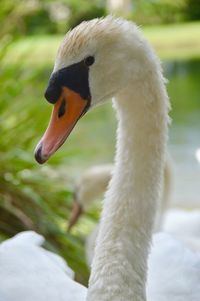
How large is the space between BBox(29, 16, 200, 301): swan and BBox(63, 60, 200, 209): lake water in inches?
99.7

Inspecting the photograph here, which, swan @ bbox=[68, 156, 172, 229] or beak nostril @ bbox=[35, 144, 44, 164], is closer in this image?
beak nostril @ bbox=[35, 144, 44, 164]

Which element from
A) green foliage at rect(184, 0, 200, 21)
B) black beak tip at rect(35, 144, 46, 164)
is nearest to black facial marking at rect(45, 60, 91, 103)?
black beak tip at rect(35, 144, 46, 164)

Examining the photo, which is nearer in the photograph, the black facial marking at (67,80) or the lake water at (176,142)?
the black facial marking at (67,80)

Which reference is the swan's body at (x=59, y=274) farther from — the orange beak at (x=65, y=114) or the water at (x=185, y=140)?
the water at (x=185, y=140)

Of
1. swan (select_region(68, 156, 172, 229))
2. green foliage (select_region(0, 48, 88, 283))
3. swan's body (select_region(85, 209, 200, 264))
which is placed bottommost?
swan's body (select_region(85, 209, 200, 264))

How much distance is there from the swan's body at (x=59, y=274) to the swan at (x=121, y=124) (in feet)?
1.31

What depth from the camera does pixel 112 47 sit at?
2.53 m

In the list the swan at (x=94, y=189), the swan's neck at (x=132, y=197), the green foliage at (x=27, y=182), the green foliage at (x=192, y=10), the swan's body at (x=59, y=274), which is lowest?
the green foliage at (x=192, y=10)

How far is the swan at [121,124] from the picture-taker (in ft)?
8.14

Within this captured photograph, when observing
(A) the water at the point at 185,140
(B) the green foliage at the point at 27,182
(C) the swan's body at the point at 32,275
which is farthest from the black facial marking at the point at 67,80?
(A) the water at the point at 185,140

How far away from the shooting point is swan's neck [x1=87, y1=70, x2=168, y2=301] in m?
2.60

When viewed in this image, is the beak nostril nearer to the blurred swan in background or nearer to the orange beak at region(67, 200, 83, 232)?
the blurred swan in background

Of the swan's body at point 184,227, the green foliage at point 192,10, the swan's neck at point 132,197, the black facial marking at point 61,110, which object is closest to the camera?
the black facial marking at point 61,110

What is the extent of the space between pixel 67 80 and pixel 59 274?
98 centimetres
